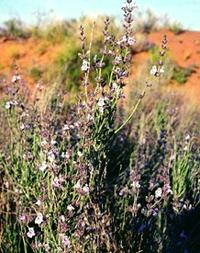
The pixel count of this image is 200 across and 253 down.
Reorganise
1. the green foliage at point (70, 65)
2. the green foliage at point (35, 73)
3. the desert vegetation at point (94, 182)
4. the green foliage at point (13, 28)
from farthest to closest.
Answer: the green foliage at point (13, 28) < the green foliage at point (35, 73) < the green foliage at point (70, 65) < the desert vegetation at point (94, 182)

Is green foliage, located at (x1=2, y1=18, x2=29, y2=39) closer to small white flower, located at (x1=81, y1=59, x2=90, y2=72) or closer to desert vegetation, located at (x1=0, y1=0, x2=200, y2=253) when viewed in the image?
desert vegetation, located at (x1=0, y1=0, x2=200, y2=253)

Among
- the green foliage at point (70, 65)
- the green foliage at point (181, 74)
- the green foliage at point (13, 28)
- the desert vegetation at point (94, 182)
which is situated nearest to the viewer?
the desert vegetation at point (94, 182)

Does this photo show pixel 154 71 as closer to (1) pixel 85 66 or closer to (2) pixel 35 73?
(1) pixel 85 66

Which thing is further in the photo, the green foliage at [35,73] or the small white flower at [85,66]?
the green foliage at [35,73]

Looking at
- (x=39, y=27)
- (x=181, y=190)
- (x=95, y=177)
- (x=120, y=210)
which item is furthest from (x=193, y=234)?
(x=39, y=27)

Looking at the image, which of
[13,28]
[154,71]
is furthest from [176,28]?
[154,71]

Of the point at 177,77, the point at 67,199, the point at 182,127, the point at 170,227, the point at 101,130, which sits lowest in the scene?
the point at 177,77

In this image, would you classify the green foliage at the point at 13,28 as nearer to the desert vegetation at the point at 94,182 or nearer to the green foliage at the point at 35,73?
the green foliage at the point at 35,73

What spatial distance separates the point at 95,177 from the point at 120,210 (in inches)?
30.8

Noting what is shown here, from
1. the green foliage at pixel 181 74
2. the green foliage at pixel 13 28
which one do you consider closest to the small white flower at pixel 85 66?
the green foliage at pixel 181 74

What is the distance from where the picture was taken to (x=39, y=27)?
20.0 meters

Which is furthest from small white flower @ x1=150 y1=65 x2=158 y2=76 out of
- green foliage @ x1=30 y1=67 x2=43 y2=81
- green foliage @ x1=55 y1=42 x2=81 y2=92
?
green foliage @ x1=30 y1=67 x2=43 y2=81

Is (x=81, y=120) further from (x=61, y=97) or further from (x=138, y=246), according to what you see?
(x=61, y=97)

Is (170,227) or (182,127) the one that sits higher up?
(170,227)
